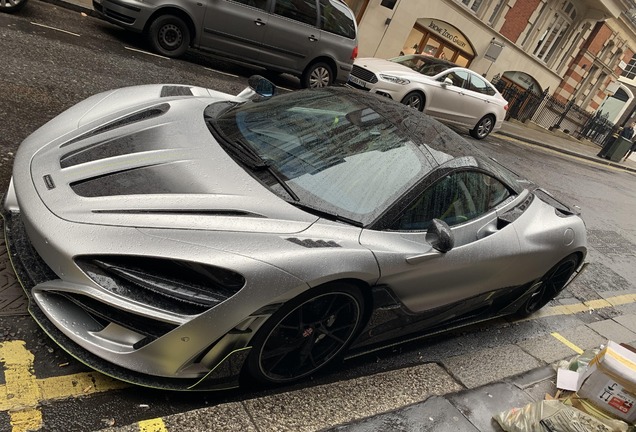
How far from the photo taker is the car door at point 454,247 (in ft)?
8.46

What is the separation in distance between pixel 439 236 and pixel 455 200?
546 millimetres

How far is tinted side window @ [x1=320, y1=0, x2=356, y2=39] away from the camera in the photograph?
9000 millimetres

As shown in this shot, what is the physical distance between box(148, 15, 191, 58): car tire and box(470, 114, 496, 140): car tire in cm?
742

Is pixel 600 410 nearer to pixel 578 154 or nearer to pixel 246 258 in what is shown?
pixel 246 258

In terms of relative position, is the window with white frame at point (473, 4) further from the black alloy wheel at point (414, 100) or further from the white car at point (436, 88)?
the black alloy wheel at point (414, 100)

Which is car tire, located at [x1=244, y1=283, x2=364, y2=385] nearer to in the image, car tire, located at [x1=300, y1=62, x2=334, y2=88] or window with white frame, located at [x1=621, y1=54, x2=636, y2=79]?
car tire, located at [x1=300, y1=62, x2=334, y2=88]

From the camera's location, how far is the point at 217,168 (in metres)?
2.52

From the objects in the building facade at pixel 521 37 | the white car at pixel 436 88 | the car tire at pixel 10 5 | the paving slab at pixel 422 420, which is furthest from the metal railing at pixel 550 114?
the paving slab at pixel 422 420

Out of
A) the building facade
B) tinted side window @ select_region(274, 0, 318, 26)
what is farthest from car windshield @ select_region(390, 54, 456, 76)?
the building facade

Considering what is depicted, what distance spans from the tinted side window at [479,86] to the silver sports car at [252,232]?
8.52 meters

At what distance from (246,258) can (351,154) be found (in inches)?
42.5

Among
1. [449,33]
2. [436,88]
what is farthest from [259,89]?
[449,33]

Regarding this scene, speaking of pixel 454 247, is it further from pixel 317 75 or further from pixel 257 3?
pixel 317 75

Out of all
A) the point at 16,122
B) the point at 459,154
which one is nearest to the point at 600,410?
the point at 459,154
